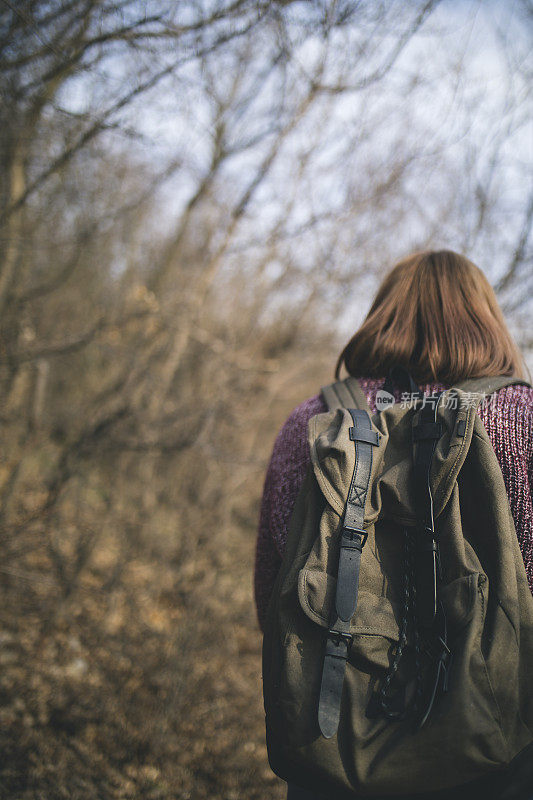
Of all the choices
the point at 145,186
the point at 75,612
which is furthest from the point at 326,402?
the point at 145,186

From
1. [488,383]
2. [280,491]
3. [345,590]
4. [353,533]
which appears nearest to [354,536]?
[353,533]

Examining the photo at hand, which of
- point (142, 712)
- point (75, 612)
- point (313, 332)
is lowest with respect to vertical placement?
point (142, 712)

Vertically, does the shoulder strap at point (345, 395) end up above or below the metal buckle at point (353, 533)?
above

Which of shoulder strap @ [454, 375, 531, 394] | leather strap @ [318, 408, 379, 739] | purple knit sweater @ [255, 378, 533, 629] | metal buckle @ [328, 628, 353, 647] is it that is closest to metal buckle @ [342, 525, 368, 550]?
leather strap @ [318, 408, 379, 739]

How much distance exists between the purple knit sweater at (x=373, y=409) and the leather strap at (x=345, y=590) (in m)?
0.27

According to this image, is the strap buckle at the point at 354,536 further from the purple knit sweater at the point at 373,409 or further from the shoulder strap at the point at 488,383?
the shoulder strap at the point at 488,383

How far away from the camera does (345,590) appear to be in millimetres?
1103

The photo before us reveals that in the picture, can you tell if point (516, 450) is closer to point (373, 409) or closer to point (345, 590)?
point (373, 409)

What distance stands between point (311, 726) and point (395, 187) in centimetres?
482

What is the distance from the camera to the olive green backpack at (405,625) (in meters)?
1.00

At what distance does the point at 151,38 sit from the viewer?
6.93ft

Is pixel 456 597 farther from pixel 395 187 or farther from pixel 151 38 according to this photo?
pixel 395 187

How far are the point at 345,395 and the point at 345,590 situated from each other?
0.57m

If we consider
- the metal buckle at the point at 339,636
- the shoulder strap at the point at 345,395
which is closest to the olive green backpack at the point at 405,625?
the metal buckle at the point at 339,636
